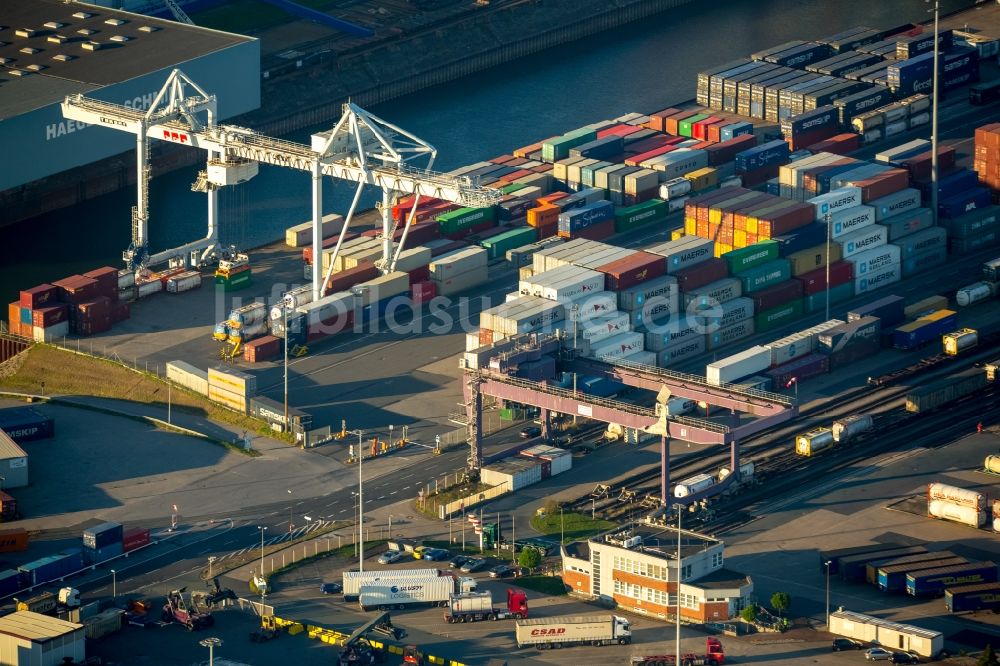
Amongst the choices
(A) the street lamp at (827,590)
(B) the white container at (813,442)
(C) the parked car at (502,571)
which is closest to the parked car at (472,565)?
(C) the parked car at (502,571)

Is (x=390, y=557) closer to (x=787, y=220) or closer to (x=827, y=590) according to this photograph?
(x=827, y=590)

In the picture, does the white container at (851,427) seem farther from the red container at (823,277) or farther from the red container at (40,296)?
the red container at (40,296)

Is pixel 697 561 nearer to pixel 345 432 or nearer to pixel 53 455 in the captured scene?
pixel 345 432

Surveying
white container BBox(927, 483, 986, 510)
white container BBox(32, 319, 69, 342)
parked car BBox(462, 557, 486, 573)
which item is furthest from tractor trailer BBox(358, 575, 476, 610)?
white container BBox(32, 319, 69, 342)

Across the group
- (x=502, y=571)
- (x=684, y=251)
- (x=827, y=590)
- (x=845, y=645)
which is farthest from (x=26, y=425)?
(x=845, y=645)

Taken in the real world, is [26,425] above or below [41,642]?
below

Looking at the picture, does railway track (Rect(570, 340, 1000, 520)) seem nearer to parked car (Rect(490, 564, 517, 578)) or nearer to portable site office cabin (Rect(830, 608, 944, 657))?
parked car (Rect(490, 564, 517, 578))
